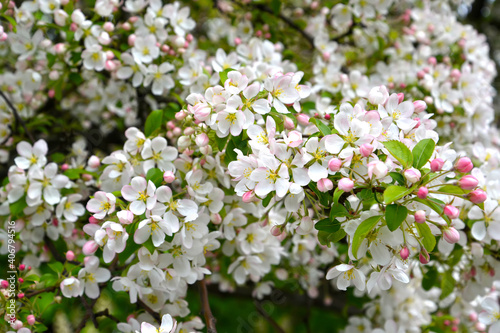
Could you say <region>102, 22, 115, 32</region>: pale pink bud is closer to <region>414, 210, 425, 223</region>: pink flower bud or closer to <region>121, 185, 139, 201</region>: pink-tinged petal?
<region>121, 185, 139, 201</region>: pink-tinged petal

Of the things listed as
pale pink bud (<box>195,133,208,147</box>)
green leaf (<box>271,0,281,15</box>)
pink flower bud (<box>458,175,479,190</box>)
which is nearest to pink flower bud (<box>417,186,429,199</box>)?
pink flower bud (<box>458,175,479,190</box>)

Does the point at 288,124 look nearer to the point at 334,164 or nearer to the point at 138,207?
the point at 334,164

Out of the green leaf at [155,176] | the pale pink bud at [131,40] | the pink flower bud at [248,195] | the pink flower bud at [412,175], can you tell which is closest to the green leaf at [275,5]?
the pale pink bud at [131,40]

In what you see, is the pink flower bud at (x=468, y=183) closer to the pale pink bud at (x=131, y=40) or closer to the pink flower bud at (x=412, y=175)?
the pink flower bud at (x=412, y=175)

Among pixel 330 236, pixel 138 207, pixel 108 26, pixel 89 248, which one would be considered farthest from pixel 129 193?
pixel 108 26

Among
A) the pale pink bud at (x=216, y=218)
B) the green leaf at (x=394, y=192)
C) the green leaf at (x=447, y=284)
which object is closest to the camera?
the green leaf at (x=394, y=192)

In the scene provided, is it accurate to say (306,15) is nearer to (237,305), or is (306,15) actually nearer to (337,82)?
(337,82)

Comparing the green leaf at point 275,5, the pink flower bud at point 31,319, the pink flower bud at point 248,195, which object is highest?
the green leaf at point 275,5
